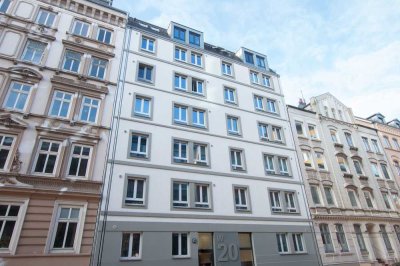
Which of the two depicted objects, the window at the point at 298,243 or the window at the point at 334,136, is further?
the window at the point at 334,136

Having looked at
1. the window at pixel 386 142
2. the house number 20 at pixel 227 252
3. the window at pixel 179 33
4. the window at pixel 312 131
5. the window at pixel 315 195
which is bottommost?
the house number 20 at pixel 227 252

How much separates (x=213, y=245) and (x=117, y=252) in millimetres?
6392

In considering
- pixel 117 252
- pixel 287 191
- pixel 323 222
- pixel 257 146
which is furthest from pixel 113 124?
pixel 323 222

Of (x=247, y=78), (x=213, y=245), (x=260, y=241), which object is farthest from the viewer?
(x=247, y=78)

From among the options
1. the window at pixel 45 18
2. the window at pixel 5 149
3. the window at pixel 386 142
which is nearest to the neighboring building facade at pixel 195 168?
the window at pixel 5 149

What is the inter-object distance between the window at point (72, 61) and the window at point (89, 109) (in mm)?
2825

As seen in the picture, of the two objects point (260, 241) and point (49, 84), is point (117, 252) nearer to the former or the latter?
point (260, 241)

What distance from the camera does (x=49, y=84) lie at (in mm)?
17469

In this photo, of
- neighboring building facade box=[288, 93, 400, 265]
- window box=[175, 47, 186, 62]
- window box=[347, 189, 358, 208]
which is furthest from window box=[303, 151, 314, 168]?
window box=[175, 47, 186, 62]

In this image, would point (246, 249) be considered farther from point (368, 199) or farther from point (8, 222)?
point (368, 199)

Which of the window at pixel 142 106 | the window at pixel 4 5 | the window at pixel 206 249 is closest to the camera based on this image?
the window at pixel 206 249

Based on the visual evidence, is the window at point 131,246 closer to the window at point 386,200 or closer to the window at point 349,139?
the window at point 349,139

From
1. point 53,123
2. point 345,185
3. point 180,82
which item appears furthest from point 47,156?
point 345,185

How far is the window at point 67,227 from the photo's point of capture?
13523 mm
